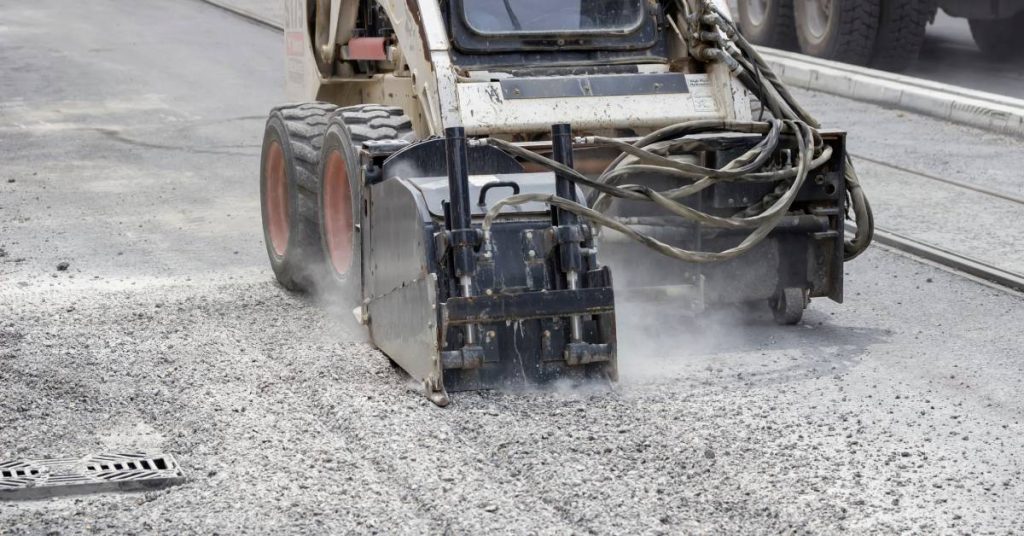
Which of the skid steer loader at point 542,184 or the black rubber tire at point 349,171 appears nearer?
the skid steer loader at point 542,184

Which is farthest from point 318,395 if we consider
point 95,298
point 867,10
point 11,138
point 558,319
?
point 867,10

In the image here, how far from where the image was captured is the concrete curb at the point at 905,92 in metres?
12.9

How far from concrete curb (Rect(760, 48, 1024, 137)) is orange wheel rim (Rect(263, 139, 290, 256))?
681cm

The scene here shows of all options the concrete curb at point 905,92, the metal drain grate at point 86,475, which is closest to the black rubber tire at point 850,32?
the concrete curb at point 905,92

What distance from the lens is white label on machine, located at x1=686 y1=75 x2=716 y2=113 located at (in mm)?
7571

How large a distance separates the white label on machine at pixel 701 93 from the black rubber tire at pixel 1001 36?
Answer: 1131 cm

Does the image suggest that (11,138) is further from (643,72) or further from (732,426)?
(732,426)

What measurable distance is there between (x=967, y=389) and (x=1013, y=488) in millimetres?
1200

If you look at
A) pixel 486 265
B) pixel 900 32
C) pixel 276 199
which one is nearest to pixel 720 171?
pixel 486 265

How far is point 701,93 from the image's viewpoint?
25.1ft

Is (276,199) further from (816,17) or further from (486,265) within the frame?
(816,17)

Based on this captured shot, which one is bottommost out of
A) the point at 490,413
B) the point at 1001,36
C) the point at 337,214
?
the point at 1001,36

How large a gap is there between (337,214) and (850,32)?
9.97 meters

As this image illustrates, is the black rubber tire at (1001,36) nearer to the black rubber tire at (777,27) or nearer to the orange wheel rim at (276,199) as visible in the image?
the black rubber tire at (777,27)
